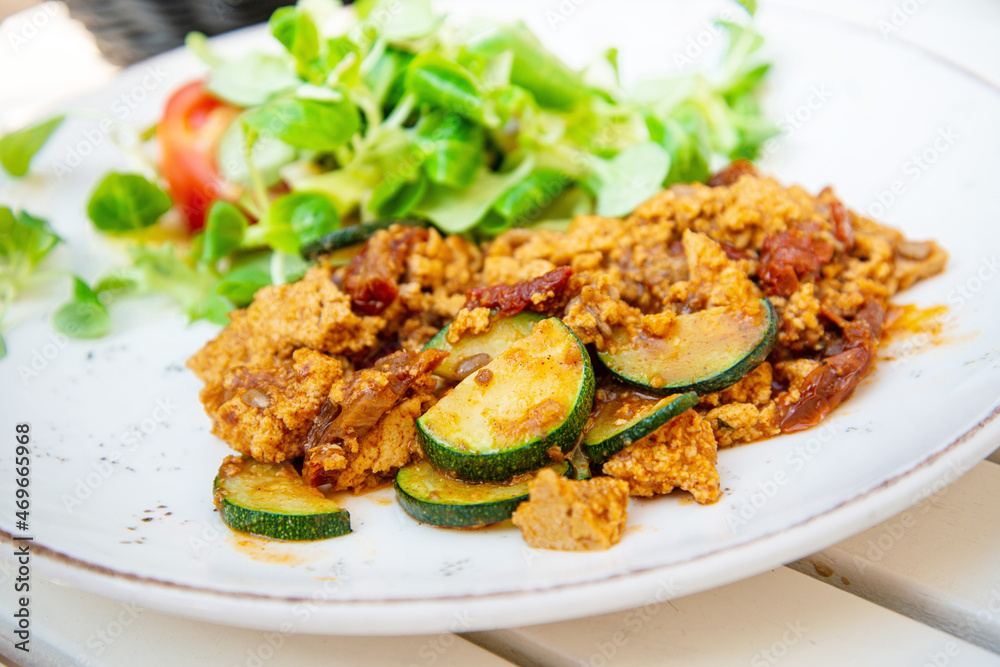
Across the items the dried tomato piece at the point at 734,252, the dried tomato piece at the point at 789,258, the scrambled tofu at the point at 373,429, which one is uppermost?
the dried tomato piece at the point at 789,258

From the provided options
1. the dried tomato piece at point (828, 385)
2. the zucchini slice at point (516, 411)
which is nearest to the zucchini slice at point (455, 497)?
the zucchini slice at point (516, 411)

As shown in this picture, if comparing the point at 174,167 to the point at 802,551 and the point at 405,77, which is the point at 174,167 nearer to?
the point at 405,77

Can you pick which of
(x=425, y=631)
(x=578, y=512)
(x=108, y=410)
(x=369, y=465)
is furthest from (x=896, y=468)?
(x=108, y=410)

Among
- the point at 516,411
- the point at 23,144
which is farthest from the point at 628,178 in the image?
the point at 23,144

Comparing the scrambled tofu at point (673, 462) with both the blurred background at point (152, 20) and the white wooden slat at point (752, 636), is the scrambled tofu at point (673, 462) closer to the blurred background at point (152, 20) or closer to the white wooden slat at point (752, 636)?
the white wooden slat at point (752, 636)

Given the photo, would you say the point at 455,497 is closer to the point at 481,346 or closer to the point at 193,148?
the point at 481,346

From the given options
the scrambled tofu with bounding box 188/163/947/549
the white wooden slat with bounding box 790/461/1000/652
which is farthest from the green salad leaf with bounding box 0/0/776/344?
the white wooden slat with bounding box 790/461/1000/652
